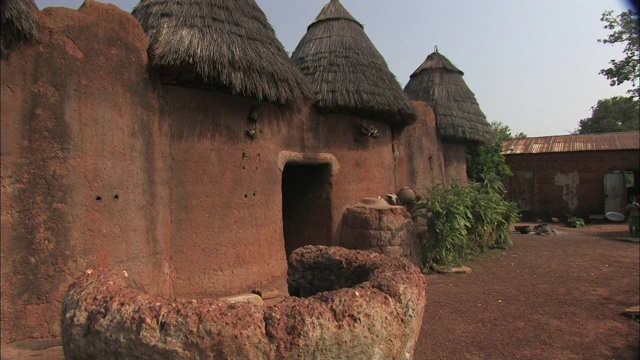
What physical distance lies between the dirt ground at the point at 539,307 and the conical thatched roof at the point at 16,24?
4.07 metres

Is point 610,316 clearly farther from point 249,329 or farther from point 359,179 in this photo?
point 249,329

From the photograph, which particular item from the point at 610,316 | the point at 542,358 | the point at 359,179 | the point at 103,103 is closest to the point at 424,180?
the point at 359,179

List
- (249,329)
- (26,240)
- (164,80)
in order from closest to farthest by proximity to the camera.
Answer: (249,329) → (26,240) → (164,80)

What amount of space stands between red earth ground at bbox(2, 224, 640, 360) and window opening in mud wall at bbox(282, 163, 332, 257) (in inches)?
74.9

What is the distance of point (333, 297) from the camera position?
192cm

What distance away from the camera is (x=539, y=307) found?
4.30 meters

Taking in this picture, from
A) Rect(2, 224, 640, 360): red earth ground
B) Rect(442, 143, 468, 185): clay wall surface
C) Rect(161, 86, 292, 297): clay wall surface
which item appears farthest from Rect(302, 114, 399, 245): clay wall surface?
Rect(442, 143, 468, 185): clay wall surface

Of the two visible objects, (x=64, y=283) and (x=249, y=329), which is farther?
(x=64, y=283)

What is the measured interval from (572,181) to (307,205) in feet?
34.3

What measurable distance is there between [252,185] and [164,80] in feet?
4.94

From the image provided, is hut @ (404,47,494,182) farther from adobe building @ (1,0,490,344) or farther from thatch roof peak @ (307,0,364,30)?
adobe building @ (1,0,490,344)

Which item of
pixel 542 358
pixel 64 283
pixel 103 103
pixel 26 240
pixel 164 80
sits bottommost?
pixel 542 358

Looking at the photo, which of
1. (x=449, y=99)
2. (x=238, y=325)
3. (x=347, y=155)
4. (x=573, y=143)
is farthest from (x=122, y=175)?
(x=573, y=143)

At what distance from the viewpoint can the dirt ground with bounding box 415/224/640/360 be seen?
326cm
